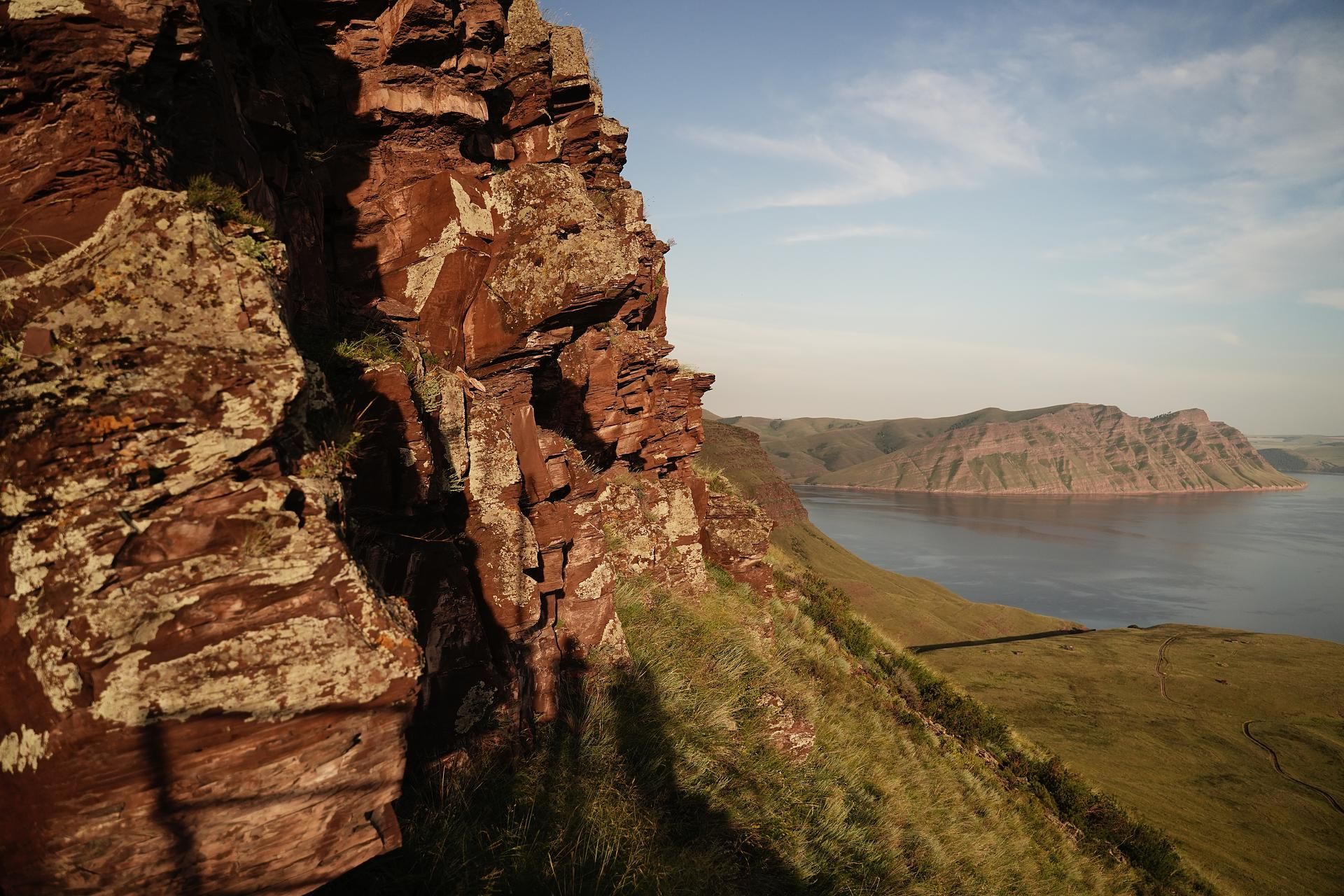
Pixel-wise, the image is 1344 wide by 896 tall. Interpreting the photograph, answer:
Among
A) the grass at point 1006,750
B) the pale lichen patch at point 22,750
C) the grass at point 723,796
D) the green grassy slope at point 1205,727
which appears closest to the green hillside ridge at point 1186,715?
the green grassy slope at point 1205,727

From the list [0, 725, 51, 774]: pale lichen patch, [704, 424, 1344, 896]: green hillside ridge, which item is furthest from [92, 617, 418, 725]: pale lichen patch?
[704, 424, 1344, 896]: green hillside ridge

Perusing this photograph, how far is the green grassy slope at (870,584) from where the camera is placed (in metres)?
63.4

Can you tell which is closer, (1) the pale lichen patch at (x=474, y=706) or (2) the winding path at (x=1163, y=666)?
(1) the pale lichen patch at (x=474, y=706)

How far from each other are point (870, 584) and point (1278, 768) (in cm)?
3756

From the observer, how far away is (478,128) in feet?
26.5

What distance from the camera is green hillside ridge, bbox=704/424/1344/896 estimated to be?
28375mm

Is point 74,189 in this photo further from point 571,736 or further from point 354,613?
point 571,736

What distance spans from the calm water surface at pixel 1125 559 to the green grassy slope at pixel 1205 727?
103 ft

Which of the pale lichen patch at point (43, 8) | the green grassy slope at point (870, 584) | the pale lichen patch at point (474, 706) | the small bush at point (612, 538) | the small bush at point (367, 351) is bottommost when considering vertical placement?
the green grassy slope at point (870, 584)

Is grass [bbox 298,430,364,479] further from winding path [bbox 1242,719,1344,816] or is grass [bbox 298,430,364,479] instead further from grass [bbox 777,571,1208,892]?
winding path [bbox 1242,719,1344,816]

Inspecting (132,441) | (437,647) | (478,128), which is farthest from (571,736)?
(478,128)

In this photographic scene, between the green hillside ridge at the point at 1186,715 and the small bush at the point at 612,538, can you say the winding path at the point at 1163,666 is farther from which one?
the small bush at the point at 612,538

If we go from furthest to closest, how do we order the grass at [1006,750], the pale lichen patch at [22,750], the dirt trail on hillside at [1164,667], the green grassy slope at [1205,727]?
the dirt trail on hillside at [1164,667], the green grassy slope at [1205,727], the grass at [1006,750], the pale lichen patch at [22,750]

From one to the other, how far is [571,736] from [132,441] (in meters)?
4.86
